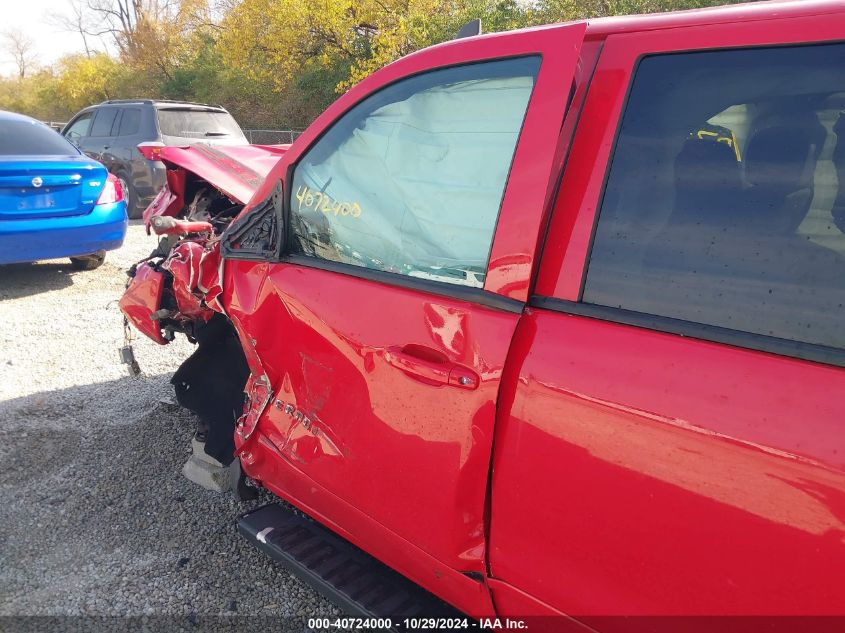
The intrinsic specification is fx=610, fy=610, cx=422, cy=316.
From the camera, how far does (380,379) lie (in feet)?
5.49

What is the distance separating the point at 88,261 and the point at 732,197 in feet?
23.3

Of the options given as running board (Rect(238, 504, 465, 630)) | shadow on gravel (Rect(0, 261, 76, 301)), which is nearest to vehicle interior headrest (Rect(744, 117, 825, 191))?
running board (Rect(238, 504, 465, 630))

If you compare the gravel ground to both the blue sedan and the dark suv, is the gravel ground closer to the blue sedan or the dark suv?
the blue sedan

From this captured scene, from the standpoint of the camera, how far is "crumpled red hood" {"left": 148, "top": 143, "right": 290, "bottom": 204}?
2.95 m

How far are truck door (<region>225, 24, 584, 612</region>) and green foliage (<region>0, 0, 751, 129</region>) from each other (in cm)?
1249

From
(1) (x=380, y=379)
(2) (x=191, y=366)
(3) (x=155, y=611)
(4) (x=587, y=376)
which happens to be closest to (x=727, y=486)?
(4) (x=587, y=376)

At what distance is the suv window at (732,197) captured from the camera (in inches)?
45.5

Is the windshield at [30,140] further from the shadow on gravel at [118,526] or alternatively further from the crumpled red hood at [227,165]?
the crumpled red hood at [227,165]

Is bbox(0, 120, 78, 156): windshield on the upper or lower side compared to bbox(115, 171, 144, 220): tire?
upper

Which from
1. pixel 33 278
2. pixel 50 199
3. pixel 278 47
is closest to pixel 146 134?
pixel 33 278

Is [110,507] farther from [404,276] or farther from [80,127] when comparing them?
[80,127]

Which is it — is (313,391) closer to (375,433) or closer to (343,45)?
(375,433)

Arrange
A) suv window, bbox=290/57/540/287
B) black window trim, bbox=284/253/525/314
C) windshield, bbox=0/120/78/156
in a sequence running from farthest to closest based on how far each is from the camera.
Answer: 1. windshield, bbox=0/120/78/156
2. suv window, bbox=290/57/540/287
3. black window trim, bbox=284/253/525/314

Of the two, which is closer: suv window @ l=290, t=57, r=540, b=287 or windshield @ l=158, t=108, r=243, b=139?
suv window @ l=290, t=57, r=540, b=287
